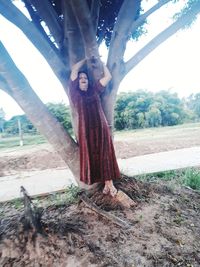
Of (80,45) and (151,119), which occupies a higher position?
(80,45)

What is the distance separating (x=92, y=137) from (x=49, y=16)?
1624 mm

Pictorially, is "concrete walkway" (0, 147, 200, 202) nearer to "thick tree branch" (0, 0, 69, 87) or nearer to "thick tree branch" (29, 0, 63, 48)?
"thick tree branch" (0, 0, 69, 87)

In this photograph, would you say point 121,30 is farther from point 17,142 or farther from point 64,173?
point 17,142

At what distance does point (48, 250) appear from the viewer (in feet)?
8.02

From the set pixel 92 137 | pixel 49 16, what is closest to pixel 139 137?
pixel 92 137

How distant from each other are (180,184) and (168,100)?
1740 centimetres

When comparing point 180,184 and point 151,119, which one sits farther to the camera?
point 151,119

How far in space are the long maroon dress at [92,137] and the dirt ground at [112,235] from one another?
0.34 m

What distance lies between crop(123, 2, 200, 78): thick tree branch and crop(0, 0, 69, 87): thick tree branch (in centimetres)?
88

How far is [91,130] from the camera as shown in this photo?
309 cm

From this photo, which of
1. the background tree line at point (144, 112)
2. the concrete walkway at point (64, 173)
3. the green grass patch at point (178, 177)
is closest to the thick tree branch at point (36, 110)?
the concrete walkway at point (64, 173)

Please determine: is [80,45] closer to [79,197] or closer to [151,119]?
[79,197]

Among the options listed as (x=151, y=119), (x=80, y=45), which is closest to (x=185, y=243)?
(x=80, y=45)

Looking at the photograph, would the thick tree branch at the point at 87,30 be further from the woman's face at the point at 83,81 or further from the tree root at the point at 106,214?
the tree root at the point at 106,214
